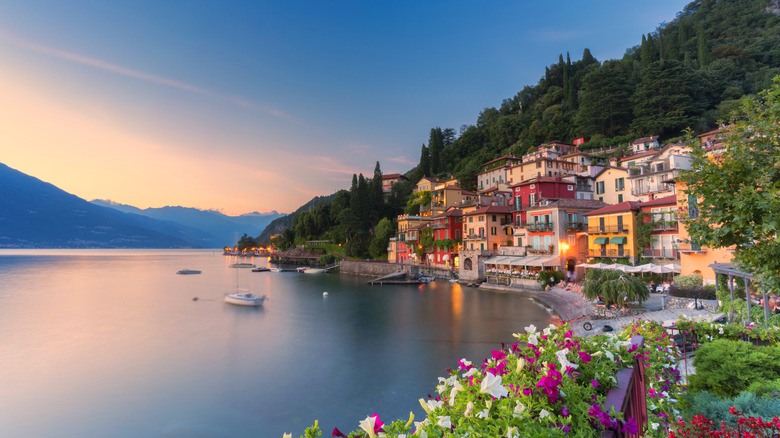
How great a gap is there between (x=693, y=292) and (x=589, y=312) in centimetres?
555

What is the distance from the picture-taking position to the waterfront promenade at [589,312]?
1809cm

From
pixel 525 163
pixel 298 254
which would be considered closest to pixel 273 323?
pixel 525 163

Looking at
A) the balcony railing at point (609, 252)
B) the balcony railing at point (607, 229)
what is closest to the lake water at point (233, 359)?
the balcony railing at point (609, 252)

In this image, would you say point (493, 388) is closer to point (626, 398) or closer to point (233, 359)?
point (626, 398)

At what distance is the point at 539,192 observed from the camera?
43125mm

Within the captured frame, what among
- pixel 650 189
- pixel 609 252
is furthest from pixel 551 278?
pixel 650 189

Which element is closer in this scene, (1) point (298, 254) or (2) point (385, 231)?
(2) point (385, 231)

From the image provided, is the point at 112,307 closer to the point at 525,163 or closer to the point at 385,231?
the point at 385,231

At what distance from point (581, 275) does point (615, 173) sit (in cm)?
1371

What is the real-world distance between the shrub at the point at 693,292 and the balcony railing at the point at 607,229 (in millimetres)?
10222

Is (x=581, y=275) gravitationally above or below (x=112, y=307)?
above

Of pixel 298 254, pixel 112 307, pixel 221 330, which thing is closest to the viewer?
pixel 221 330

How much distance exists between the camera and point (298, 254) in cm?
9712

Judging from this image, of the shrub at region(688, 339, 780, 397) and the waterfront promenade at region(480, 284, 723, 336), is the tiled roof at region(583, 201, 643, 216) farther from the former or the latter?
the shrub at region(688, 339, 780, 397)
